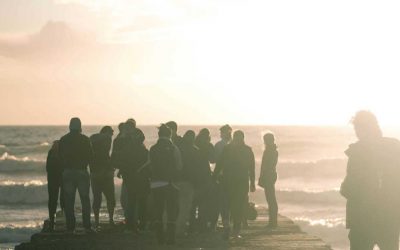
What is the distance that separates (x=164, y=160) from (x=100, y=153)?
83.6 inches

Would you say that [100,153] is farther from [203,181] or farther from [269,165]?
[269,165]

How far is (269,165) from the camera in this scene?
41.4 feet

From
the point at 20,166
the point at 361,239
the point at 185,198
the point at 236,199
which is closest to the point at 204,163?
the point at 185,198

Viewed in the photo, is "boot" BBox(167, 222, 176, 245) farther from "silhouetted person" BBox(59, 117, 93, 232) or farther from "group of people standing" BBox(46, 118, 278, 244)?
"silhouetted person" BBox(59, 117, 93, 232)

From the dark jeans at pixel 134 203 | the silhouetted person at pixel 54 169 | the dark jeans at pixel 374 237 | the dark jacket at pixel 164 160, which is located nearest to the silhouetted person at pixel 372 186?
the dark jeans at pixel 374 237

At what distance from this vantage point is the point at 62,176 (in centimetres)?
1139

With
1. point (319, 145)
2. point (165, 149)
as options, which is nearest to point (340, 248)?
point (165, 149)

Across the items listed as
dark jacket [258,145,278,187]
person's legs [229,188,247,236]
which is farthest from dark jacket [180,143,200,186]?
dark jacket [258,145,278,187]

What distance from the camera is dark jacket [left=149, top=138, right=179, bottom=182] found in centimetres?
996

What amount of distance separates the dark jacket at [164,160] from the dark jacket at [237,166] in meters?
1.28

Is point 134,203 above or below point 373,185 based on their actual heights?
below

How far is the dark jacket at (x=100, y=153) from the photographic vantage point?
38.2ft

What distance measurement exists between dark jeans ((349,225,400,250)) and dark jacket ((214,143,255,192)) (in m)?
3.85

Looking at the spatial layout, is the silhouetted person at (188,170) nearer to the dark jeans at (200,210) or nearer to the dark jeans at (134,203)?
the dark jeans at (200,210)
